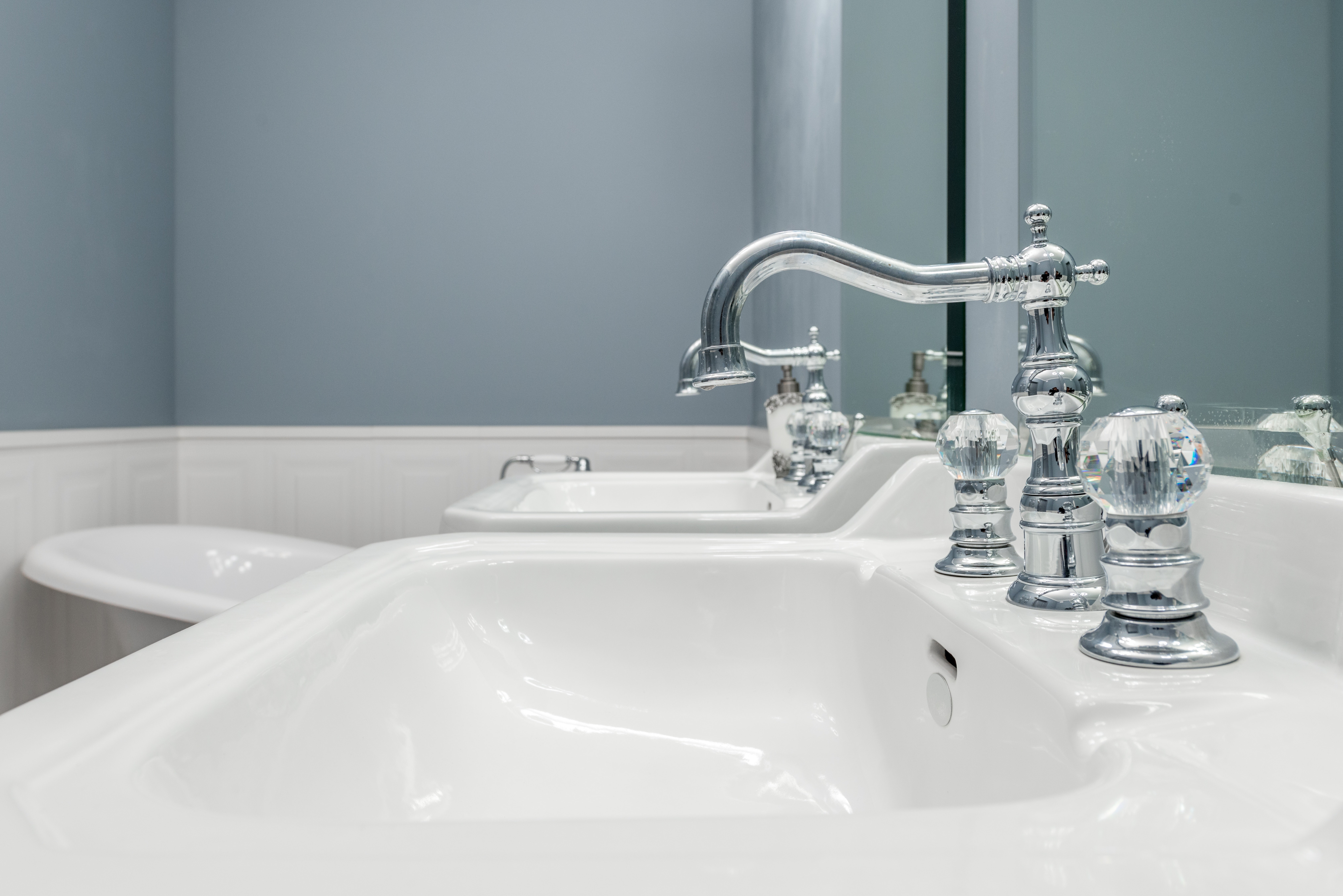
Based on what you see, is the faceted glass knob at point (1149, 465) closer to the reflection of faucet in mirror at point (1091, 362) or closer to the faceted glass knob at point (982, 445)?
the faceted glass knob at point (982, 445)

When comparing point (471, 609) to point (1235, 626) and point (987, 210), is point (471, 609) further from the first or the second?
point (987, 210)

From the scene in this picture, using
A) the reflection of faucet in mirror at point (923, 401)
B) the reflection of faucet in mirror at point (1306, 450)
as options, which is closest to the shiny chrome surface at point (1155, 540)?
the reflection of faucet in mirror at point (1306, 450)

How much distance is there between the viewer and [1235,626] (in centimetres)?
30

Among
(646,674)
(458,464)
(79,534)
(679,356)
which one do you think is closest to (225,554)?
(79,534)

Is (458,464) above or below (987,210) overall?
below

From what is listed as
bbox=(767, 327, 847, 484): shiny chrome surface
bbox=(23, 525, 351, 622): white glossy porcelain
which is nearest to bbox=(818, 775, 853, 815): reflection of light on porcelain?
bbox=(767, 327, 847, 484): shiny chrome surface

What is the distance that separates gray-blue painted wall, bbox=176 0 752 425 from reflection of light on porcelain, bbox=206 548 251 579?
0.44 metres

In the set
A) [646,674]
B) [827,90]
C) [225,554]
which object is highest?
[827,90]

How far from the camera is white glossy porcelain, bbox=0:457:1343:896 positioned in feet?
0.47

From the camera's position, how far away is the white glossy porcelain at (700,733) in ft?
0.47

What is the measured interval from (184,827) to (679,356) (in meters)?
1.95

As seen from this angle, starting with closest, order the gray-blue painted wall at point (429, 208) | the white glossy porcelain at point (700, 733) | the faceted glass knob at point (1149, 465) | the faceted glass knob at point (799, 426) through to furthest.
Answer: the white glossy porcelain at point (700, 733), the faceted glass knob at point (1149, 465), the faceted glass knob at point (799, 426), the gray-blue painted wall at point (429, 208)

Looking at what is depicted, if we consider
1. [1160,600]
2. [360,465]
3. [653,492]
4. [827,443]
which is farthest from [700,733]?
[360,465]

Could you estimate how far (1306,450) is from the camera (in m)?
0.33
